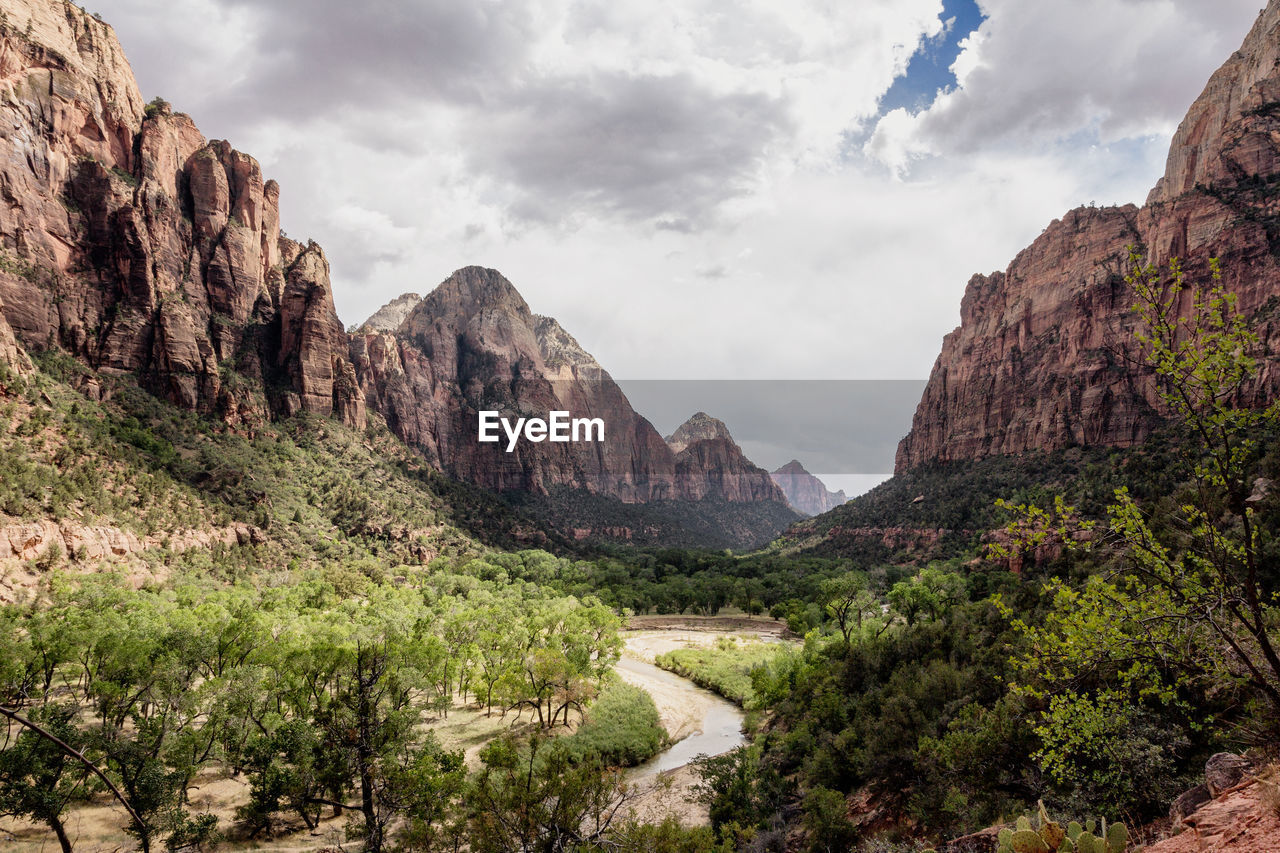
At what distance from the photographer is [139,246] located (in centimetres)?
8406

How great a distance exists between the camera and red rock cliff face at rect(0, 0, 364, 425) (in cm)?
7262

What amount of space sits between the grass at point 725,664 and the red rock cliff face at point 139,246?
73.0 meters

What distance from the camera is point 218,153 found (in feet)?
364

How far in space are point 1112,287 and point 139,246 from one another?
16013 centimetres

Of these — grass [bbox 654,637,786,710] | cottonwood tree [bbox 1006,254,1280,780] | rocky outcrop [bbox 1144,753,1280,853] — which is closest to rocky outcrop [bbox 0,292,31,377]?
grass [bbox 654,637,786,710]

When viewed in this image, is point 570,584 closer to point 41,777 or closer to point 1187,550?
point 41,777

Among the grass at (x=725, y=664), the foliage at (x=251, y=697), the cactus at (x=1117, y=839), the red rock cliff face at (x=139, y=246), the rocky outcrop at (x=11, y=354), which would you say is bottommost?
the grass at (x=725, y=664)

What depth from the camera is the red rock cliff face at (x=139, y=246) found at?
72625 mm

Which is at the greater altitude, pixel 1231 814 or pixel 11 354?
pixel 11 354

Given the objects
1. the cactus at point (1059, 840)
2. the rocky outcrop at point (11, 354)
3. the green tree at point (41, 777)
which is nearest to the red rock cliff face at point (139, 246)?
the rocky outcrop at point (11, 354)

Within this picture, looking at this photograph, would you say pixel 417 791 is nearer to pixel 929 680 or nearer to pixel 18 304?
pixel 929 680

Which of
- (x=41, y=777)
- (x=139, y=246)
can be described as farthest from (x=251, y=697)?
(x=139, y=246)

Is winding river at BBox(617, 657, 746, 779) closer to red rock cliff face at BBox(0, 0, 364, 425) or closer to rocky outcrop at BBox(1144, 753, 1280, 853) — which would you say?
rocky outcrop at BBox(1144, 753, 1280, 853)

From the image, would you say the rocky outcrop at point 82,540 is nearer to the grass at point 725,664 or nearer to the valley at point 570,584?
the valley at point 570,584
